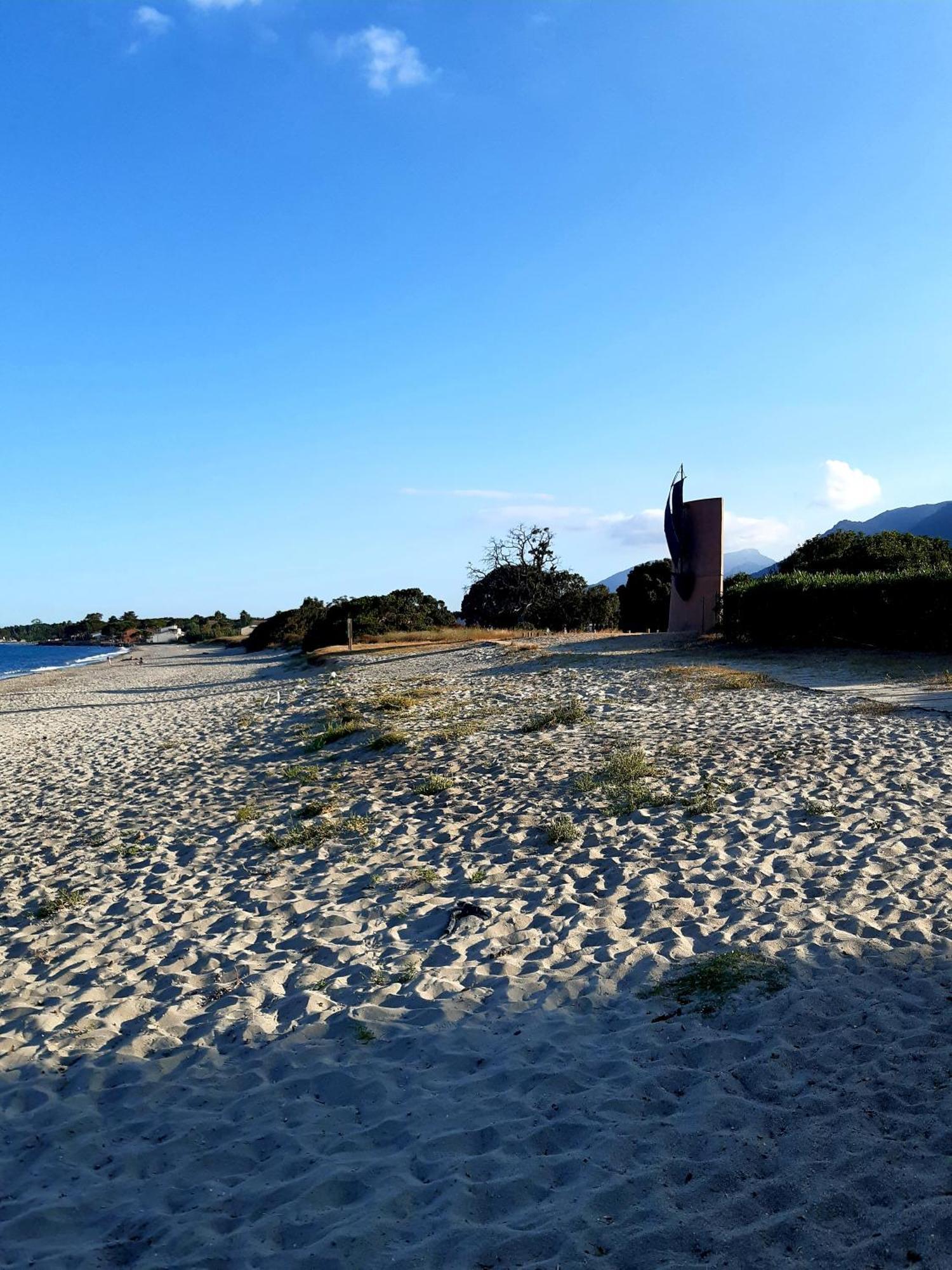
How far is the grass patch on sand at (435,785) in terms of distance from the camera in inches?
382

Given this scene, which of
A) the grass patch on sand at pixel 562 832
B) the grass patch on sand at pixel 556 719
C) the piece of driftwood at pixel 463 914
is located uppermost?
the grass patch on sand at pixel 556 719

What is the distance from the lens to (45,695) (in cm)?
3256

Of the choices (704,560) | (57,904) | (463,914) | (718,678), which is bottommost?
(57,904)

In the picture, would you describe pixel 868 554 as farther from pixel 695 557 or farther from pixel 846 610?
pixel 846 610

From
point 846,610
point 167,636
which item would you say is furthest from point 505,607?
point 167,636

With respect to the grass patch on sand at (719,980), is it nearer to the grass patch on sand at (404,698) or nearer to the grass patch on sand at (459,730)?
the grass patch on sand at (459,730)

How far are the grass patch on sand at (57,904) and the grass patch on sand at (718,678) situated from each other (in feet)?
37.2

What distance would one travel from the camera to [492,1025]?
15.4ft

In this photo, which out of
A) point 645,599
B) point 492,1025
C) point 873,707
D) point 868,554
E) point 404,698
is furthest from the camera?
point 645,599

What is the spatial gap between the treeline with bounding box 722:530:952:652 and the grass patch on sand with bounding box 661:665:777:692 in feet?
12.6

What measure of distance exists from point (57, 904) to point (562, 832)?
440cm

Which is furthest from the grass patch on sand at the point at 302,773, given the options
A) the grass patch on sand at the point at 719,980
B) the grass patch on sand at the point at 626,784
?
the grass patch on sand at the point at 719,980

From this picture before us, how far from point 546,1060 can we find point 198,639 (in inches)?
4545

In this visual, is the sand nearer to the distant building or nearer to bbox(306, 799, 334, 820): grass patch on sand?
bbox(306, 799, 334, 820): grass patch on sand
